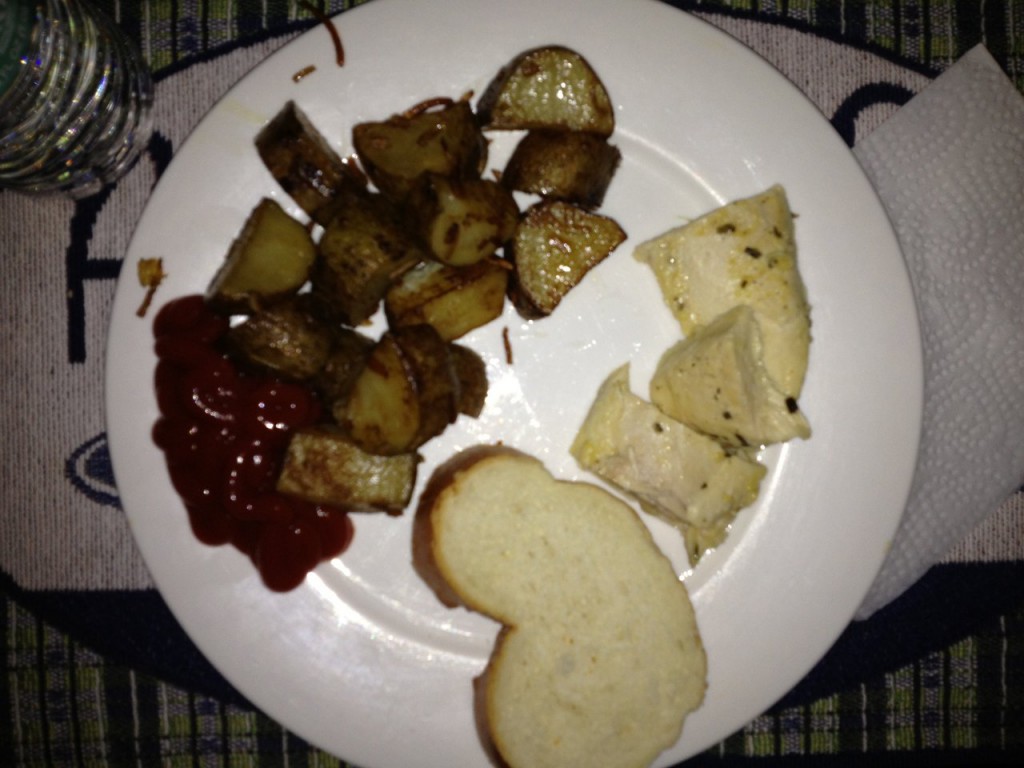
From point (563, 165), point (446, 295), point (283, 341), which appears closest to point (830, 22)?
point (563, 165)

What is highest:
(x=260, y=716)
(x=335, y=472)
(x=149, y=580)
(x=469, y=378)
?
(x=469, y=378)

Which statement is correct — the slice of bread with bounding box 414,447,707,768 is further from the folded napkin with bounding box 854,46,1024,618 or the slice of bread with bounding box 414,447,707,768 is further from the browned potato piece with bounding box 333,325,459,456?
the folded napkin with bounding box 854,46,1024,618

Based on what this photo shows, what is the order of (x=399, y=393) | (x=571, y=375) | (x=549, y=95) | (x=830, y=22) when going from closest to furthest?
(x=399, y=393)
(x=549, y=95)
(x=571, y=375)
(x=830, y=22)

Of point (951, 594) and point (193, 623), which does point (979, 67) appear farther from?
point (193, 623)

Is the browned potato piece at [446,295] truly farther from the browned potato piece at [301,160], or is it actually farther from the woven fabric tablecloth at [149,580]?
the woven fabric tablecloth at [149,580]

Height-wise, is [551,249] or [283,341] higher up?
[551,249]

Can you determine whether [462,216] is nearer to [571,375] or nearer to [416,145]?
[416,145]

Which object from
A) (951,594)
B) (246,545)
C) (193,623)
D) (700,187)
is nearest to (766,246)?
(700,187)

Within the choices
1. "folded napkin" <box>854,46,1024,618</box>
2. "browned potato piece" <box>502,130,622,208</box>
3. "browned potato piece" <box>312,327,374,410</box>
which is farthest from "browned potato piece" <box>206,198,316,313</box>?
"folded napkin" <box>854,46,1024,618</box>

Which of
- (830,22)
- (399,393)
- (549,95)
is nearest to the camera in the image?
(399,393)
